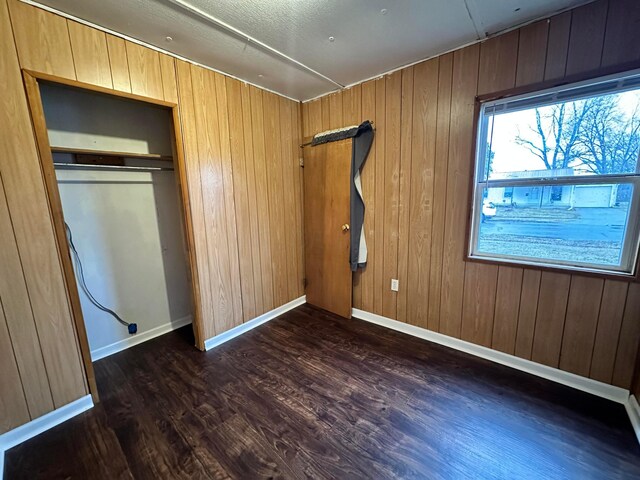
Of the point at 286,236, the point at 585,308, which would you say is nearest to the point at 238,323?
the point at 286,236

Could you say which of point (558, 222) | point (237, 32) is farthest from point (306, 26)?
point (558, 222)

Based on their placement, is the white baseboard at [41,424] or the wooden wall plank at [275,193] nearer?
the white baseboard at [41,424]

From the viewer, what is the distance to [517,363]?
192cm

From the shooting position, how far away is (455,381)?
1.81 m

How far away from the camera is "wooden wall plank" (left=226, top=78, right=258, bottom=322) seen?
7.47 ft

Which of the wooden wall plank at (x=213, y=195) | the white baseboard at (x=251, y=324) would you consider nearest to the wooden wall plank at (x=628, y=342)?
the white baseboard at (x=251, y=324)

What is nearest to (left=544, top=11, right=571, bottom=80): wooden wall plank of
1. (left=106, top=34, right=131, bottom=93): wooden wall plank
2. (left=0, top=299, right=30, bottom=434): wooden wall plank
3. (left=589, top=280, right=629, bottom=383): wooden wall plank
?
(left=589, top=280, right=629, bottom=383): wooden wall plank

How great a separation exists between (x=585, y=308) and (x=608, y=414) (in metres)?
0.61

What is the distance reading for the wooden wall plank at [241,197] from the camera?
7.47 ft

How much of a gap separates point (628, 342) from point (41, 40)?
3.84 meters

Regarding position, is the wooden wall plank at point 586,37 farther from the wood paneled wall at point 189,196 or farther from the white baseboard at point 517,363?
the wood paneled wall at point 189,196

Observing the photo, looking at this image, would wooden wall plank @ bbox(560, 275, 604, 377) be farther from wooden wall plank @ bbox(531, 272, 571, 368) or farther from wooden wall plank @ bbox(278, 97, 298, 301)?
wooden wall plank @ bbox(278, 97, 298, 301)

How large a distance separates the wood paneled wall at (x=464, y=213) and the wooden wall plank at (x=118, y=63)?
1.68 m

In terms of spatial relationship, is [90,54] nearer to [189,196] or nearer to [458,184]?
[189,196]
